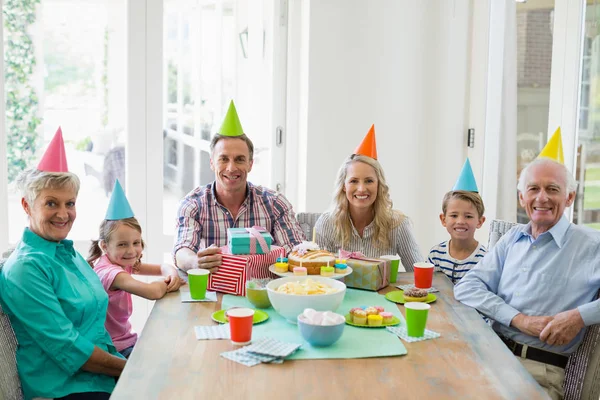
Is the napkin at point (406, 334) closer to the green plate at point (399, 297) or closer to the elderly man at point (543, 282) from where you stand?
the green plate at point (399, 297)

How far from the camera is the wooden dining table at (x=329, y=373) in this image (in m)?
1.51

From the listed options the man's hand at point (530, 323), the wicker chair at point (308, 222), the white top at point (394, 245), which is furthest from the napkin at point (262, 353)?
the wicker chair at point (308, 222)

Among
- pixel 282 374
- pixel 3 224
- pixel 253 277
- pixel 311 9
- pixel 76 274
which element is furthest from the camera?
pixel 311 9

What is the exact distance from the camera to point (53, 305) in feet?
6.26

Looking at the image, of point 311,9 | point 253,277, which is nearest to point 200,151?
point 311,9

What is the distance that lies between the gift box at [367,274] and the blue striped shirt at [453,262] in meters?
0.41

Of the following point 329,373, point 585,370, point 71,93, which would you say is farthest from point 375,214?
point 71,93

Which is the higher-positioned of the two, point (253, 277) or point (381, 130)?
point (381, 130)

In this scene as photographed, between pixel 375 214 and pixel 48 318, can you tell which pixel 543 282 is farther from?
pixel 48 318

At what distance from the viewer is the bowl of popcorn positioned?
1.74m

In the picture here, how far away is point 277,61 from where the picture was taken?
4.01 m

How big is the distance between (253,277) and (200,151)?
1.86 meters

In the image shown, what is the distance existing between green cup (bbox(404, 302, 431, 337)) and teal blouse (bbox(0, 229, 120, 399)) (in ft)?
2.98

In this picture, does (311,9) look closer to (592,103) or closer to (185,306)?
(592,103)
